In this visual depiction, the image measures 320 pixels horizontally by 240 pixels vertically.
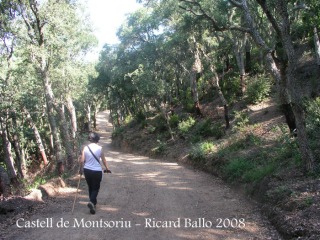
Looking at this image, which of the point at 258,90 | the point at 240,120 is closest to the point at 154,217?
the point at 240,120

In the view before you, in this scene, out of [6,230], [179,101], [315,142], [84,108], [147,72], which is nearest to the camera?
[6,230]

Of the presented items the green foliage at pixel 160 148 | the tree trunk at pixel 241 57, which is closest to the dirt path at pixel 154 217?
the green foliage at pixel 160 148

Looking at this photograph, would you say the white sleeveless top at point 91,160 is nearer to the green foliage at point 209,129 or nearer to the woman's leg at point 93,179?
the woman's leg at point 93,179

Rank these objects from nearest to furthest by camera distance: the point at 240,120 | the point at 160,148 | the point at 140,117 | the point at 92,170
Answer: the point at 92,170 < the point at 240,120 < the point at 160,148 < the point at 140,117

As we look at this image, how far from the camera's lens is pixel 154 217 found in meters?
7.19

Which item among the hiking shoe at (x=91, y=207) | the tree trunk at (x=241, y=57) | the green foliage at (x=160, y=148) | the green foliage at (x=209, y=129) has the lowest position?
the green foliage at (x=160, y=148)

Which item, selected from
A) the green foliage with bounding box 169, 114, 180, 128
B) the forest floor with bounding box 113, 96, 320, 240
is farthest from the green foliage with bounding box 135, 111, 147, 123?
the forest floor with bounding box 113, 96, 320, 240

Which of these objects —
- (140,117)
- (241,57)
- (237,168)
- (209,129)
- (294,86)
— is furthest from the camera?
(140,117)

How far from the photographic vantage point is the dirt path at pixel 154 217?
6.24 metres

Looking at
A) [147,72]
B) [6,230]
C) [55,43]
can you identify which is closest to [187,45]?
[147,72]

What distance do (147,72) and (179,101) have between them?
31.0ft

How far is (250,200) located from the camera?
862 centimetres

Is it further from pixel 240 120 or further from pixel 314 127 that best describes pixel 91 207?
pixel 240 120

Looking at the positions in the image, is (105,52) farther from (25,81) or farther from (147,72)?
(25,81)
